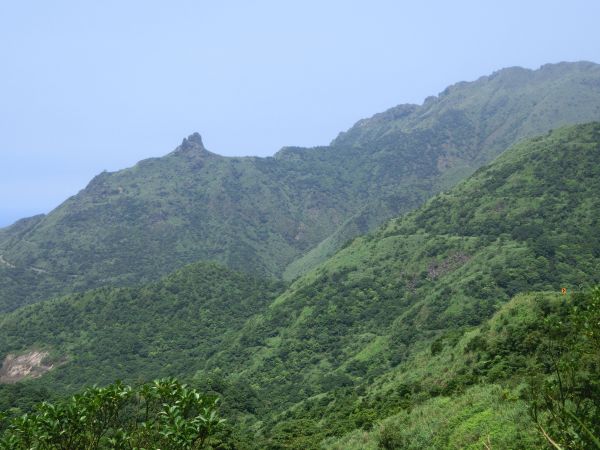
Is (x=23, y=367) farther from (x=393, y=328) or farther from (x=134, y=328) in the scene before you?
(x=393, y=328)

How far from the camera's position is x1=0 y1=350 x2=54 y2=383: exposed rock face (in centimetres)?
14986

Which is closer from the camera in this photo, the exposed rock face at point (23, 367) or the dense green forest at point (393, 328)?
the dense green forest at point (393, 328)

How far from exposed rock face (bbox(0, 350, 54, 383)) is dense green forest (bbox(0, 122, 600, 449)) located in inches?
112

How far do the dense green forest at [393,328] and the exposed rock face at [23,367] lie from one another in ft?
9.37

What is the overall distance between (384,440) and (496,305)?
69.0 m

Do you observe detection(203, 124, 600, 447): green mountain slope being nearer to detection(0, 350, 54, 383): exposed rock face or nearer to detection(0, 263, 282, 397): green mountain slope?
detection(0, 263, 282, 397): green mountain slope

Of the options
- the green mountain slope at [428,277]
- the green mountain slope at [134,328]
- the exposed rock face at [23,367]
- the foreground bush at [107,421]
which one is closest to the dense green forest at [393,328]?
the green mountain slope at [428,277]

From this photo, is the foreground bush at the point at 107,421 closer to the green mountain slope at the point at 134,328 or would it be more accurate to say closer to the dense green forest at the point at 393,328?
the dense green forest at the point at 393,328

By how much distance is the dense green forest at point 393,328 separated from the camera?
50969 mm

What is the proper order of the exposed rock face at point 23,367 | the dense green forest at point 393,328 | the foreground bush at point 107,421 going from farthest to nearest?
the exposed rock face at point 23,367 < the dense green forest at point 393,328 < the foreground bush at point 107,421

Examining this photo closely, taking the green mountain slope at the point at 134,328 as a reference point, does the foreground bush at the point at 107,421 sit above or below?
above

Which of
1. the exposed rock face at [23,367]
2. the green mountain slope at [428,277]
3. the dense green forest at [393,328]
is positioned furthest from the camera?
the exposed rock face at [23,367]

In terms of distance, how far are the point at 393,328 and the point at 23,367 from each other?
118 meters

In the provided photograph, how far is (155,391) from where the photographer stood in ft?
110
